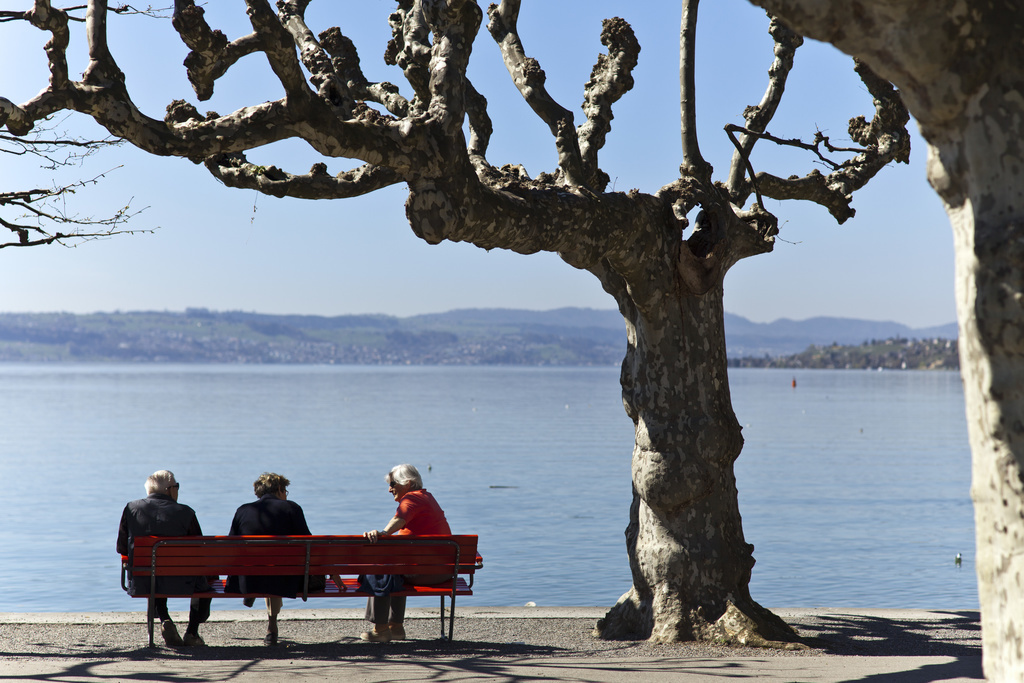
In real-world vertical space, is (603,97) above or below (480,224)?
above

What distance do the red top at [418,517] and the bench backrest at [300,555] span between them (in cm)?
35

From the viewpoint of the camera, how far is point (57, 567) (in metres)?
17.6

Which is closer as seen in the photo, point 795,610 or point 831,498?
point 795,610

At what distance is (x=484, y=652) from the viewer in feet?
26.7

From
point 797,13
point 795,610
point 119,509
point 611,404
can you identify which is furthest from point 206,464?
point 611,404

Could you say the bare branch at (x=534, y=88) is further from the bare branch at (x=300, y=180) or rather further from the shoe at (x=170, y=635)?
the shoe at (x=170, y=635)

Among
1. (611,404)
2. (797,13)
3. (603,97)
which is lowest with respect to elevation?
(611,404)

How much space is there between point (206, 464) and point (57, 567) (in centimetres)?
1713

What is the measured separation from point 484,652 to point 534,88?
5.38 metres

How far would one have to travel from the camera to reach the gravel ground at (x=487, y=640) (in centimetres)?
808

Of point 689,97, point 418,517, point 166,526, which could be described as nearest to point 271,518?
point 166,526

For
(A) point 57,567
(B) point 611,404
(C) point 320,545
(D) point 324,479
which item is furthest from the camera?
(B) point 611,404

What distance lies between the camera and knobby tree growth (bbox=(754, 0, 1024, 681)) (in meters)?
3.99

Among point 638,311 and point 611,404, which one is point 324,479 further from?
point 611,404
